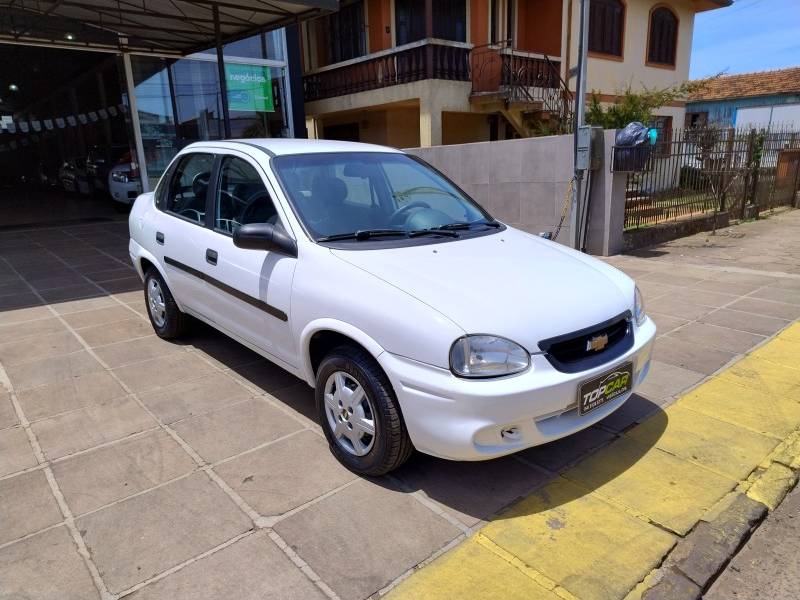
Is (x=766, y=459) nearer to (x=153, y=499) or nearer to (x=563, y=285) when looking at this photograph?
(x=563, y=285)

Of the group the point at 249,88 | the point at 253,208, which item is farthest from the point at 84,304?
the point at 249,88

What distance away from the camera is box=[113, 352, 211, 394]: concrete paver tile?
4.24 metres

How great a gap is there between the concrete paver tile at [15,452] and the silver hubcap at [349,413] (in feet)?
5.68

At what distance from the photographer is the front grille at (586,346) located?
8.66 ft

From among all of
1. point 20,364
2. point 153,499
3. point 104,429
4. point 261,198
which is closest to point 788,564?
point 153,499

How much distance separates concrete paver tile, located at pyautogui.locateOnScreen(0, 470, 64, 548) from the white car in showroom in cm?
138

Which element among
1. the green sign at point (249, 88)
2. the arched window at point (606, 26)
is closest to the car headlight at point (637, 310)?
the green sign at point (249, 88)

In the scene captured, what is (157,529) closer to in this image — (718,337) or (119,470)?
(119,470)

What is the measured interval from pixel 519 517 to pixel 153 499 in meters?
1.83

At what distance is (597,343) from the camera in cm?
282

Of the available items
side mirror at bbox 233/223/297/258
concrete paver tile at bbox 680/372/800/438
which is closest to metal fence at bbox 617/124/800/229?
concrete paver tile at bbox 680/372/800/438

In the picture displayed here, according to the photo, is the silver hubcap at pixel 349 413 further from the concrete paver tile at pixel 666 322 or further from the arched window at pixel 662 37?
the arched window at pixel 662 37

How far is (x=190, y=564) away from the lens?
2.42 m

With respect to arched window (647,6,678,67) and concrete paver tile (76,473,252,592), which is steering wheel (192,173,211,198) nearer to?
concrete paver tile (76,473,252,592)
